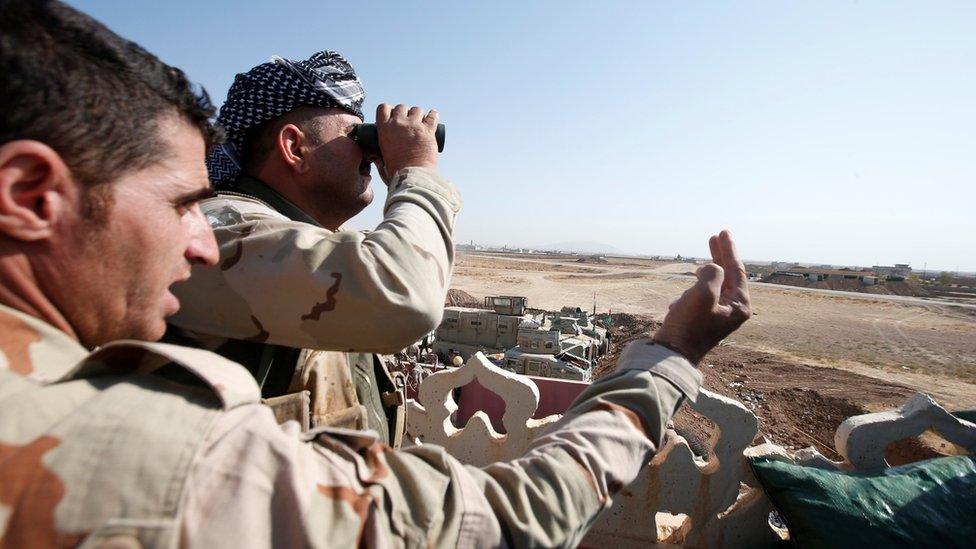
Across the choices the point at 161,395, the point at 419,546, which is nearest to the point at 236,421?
the point at 161,395

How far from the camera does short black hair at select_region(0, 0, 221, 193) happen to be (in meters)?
0.77

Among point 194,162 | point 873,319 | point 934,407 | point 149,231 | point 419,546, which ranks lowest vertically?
point 873,319

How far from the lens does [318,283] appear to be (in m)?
1.25

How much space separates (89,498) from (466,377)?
9.89ft

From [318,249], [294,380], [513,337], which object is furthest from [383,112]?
[513,337]

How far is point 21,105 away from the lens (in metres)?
0.77

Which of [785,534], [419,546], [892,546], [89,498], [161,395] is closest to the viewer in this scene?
[89,498]

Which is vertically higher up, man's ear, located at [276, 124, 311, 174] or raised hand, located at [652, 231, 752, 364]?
man's ear, located at [276, 124, 311, 174]

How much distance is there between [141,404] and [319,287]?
614 mm

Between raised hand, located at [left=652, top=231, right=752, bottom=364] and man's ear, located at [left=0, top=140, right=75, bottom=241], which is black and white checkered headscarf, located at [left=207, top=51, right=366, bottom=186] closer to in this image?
man's ear, located at [left=0, top=140, right=75, bottom=241]

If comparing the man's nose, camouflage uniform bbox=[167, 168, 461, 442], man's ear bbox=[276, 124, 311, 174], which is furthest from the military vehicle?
the man's nose

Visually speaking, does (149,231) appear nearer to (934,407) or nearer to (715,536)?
(715,536)

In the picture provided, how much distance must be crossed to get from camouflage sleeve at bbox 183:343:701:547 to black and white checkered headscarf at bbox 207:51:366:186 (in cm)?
147

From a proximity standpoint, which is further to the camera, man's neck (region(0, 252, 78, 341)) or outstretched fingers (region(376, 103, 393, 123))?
outstretched fingers (region(376, 103, 393, 123))
